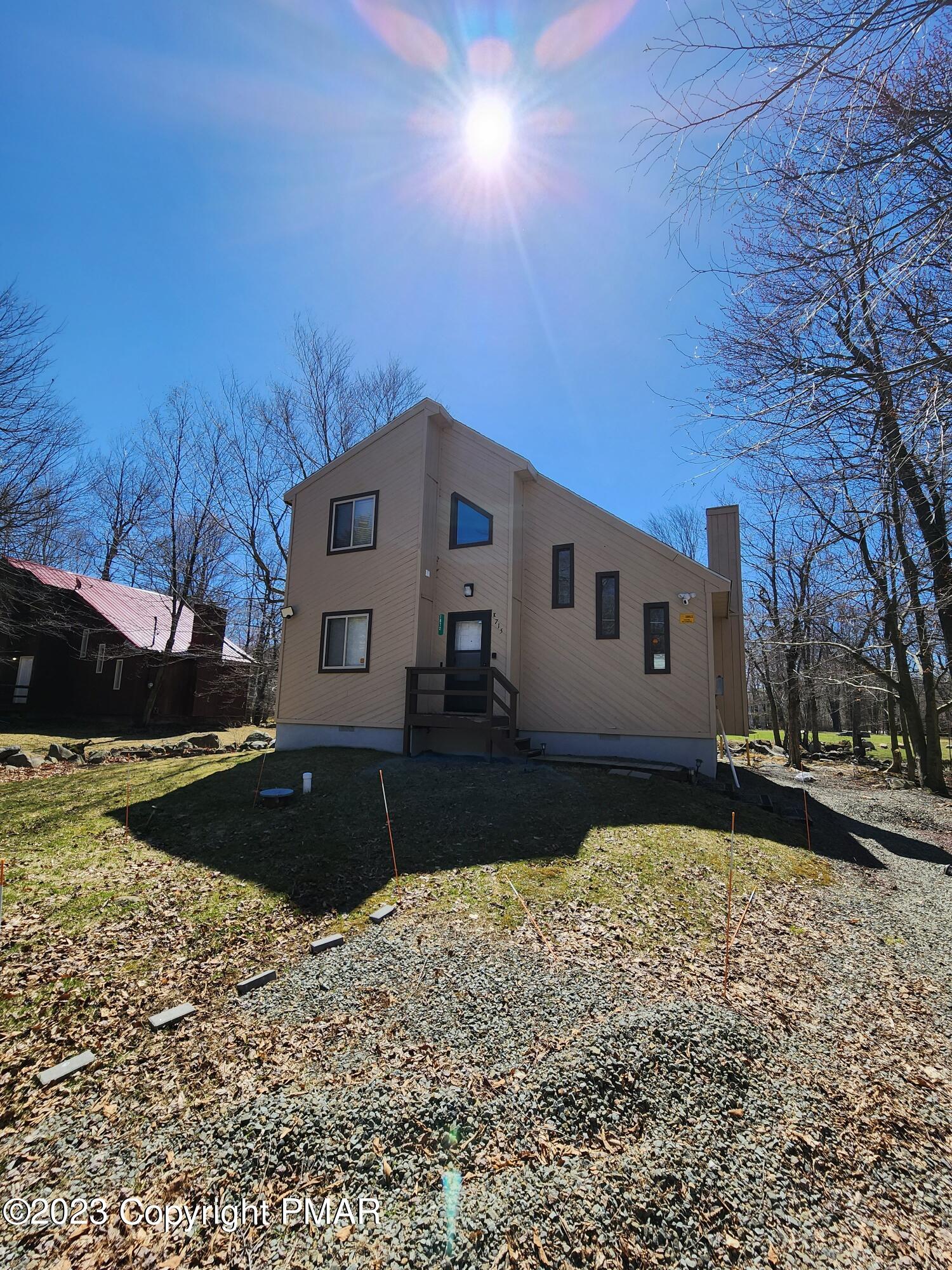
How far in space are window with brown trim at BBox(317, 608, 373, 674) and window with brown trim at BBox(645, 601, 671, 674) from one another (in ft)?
19.6

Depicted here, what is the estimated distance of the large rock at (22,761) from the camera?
11.8m

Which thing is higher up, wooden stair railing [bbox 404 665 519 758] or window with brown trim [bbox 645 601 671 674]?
window with brown trim [bbox 645 601 671 674]

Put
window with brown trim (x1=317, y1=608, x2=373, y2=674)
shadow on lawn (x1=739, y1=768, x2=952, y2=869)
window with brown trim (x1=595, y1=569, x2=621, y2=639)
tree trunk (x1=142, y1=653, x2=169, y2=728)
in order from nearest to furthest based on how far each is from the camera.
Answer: shadow on lawn (x1=739, y1=768, x2=952, y2=869) < window with brown trim (x1=595, y1=569, x2=621, y2=639) < window with brown trim (x1=317, y1=608, x2=373, y2=674) < tree trunk (x1=142, y1=653, x2=169, y2=728)

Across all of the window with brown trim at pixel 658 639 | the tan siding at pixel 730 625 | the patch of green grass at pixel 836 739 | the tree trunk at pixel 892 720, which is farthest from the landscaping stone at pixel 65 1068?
the patch of green grass at pixel 836 739

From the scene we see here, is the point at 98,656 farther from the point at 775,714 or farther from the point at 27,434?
the point at 775,714

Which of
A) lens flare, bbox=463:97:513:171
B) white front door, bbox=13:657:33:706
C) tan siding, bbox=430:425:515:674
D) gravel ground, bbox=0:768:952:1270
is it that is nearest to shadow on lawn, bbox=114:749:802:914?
gravel ground, bbox=0:768:952:1270

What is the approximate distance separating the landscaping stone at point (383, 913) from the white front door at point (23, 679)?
887 inches

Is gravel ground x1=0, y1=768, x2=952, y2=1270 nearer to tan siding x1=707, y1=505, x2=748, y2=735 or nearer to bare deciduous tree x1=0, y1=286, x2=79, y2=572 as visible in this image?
tan siding x1=707, y1=505, x2=748, y2=735

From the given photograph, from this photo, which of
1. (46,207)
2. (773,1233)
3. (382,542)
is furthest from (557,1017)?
(46,207)

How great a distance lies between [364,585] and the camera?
1243cm

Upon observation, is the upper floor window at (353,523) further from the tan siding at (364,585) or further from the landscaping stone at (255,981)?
the landscaping stone at (255,981)

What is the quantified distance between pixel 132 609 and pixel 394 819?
840 inches

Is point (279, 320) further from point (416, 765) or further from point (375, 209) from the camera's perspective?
point (416, 765)

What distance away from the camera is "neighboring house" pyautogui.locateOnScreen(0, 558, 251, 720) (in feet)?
67.2
